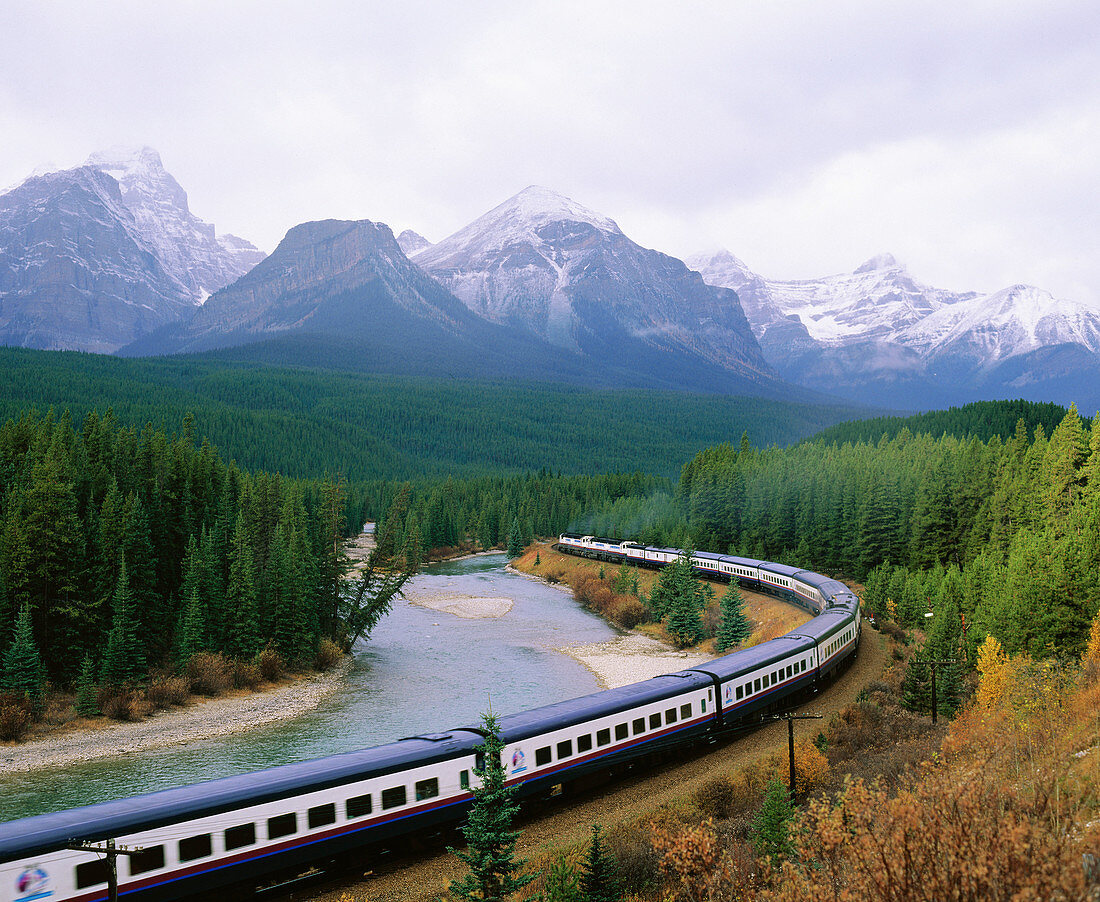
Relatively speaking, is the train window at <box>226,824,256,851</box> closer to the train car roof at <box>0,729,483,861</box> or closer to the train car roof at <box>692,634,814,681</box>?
the train car roof at <box>0,729,483,861</box>

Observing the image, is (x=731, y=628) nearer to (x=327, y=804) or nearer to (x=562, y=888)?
(x=327, y=804)

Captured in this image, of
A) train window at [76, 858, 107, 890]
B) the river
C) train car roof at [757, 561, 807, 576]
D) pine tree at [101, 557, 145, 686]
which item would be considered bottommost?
the river

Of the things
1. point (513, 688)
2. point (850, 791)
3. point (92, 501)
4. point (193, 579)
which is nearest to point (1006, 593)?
point (513, 688)

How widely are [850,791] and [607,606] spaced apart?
70.0 m

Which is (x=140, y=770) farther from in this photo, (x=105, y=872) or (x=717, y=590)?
(x=717, y=590)

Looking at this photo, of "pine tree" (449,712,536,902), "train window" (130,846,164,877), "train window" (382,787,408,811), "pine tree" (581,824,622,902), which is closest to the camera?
"pine tree" (581,824,622,902)

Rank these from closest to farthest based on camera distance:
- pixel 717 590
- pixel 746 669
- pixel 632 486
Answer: pixel 746 669, pixel 717 590, pixel 632 486

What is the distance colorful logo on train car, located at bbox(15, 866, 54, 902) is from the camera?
16.8 m

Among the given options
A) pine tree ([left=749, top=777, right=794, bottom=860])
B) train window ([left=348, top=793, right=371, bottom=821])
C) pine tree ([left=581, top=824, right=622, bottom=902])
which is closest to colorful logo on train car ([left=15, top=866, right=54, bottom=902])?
train window ([left=348, top=793, right=371, bottom=821])

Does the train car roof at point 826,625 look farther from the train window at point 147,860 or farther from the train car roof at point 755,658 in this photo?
the train window at point 147,860

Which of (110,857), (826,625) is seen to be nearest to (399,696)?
(826,625)

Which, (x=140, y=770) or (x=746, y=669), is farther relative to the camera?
(x=140, y=770)

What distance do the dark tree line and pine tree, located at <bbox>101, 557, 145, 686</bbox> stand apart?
0.28 ft

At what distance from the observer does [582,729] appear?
A: 1087 inches
